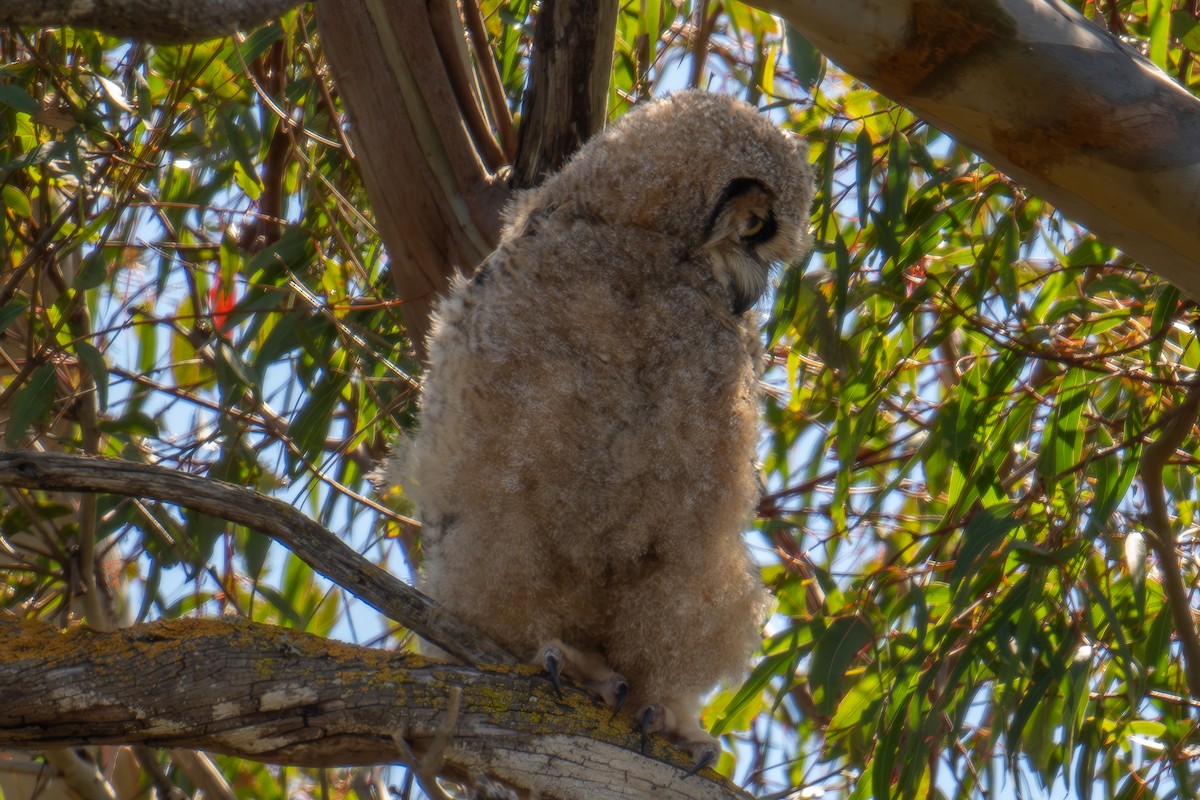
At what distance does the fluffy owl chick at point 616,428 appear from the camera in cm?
173

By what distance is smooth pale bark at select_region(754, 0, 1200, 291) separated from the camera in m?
1.62

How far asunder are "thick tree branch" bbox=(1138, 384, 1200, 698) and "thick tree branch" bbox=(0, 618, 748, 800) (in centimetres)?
113

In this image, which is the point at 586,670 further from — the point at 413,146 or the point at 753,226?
the point at 413,146

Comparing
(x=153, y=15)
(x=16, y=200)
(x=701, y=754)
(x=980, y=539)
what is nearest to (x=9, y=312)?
(x=16, y=200)

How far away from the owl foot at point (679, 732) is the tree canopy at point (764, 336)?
1.19 feet

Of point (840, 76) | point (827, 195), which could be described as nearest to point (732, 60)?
point (840, 76)

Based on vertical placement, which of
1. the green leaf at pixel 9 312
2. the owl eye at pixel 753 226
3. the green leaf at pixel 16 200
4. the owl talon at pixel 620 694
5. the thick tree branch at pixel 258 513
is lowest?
the owl talon at pixel 620 694

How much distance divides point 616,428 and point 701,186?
1.28 feet

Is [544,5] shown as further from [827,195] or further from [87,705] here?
[87,705]

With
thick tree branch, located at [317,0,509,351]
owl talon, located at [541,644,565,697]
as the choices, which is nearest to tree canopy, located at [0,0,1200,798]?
thick tree branch, located at [317,0,509,351]

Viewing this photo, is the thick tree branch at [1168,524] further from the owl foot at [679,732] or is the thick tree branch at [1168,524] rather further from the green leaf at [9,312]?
the green leaf at [9,312]

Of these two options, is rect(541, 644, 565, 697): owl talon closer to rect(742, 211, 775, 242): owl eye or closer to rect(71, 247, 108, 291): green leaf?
rect(742, 211, 775, 242): owl eye

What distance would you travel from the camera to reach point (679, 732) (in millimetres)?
1789

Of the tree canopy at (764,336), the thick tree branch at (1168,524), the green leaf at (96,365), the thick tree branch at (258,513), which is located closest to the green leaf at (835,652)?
the tree canopy at (764,336)
